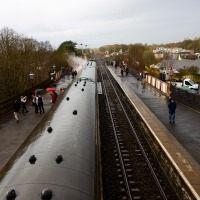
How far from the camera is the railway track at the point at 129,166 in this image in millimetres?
10023

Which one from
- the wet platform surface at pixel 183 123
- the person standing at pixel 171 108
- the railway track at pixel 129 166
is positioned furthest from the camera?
the person standing at pixel 171 108

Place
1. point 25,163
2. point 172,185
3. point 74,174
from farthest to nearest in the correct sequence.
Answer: point 172,185 < point 25,163 < point 74,174

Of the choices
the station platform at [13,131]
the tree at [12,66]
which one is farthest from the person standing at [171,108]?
the tree at [12,66]

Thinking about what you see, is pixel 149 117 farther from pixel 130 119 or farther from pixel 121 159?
pixel 121 159

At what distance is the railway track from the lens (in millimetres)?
10023

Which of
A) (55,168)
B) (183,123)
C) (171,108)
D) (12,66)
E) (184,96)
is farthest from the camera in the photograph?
(12,66)

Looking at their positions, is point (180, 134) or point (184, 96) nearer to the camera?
point (180, 134)

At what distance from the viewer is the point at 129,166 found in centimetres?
1223

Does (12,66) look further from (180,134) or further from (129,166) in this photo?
(129,166)

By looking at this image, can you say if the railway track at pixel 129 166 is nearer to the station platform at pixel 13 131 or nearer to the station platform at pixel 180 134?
the station platform at pixel 180 134

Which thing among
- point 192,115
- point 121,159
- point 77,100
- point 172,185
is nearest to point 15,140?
point 77,100

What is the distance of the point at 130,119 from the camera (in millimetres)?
20625

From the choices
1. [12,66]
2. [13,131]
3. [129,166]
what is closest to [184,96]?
[129,166]

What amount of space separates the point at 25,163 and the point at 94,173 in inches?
61.2
